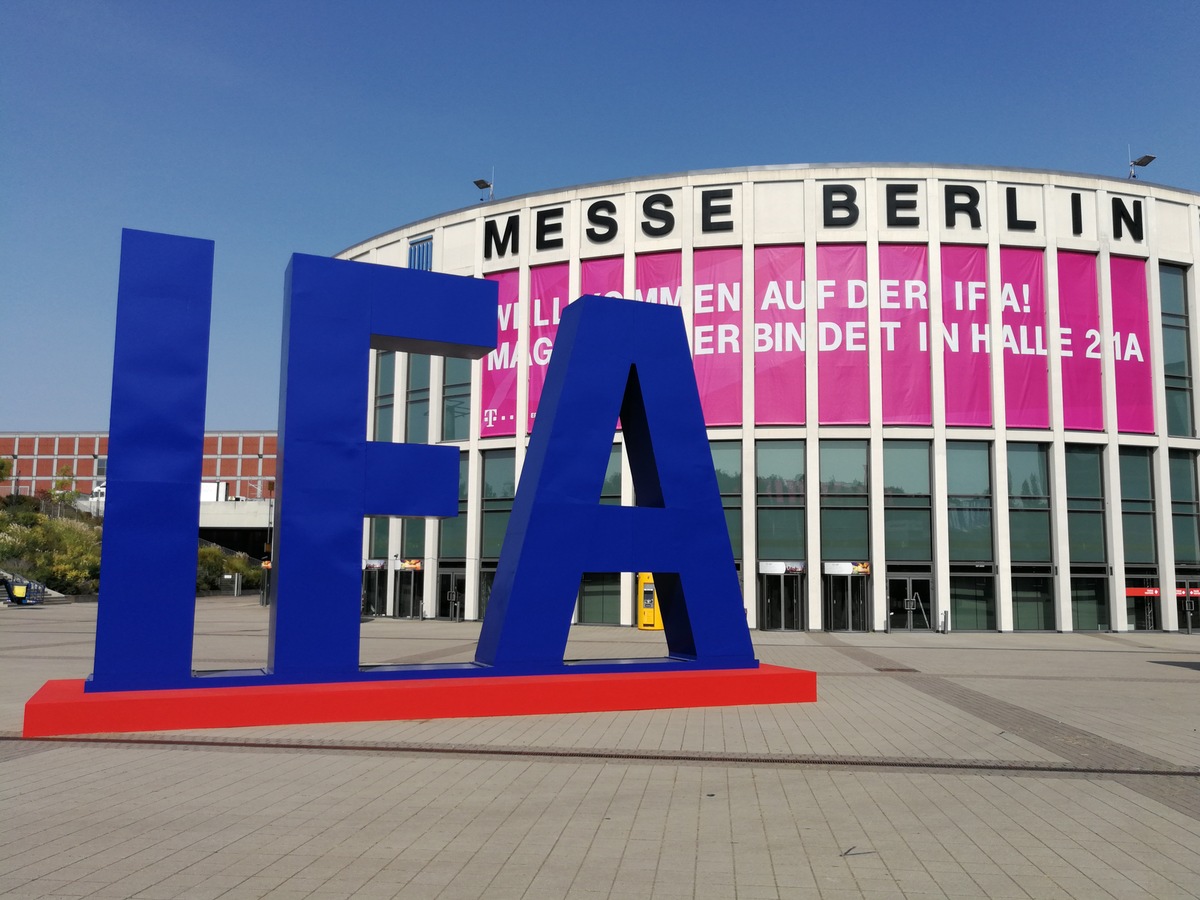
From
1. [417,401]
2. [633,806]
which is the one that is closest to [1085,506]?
[417,401]

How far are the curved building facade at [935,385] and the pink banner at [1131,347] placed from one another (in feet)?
0.26

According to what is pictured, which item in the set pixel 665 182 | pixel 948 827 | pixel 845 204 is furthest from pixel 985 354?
pixel 948 827

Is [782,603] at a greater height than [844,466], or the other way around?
[844,466]

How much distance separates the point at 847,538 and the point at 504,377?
14.0m

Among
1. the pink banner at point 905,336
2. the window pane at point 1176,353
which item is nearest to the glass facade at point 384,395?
the pink banner at point 905,336

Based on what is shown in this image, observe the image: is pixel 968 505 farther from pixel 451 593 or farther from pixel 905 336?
pixel 451 593

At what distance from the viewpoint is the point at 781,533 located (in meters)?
33.3

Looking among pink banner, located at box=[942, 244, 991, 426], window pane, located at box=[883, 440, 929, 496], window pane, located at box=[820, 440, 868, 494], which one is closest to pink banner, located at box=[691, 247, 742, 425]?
window pane, located at box=[820, 440, 868, 494]

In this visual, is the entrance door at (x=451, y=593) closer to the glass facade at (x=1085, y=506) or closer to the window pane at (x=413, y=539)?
the window pane at (x=413, y=539)

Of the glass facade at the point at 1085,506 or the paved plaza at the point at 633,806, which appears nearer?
the paved plaza at the point at 633,806

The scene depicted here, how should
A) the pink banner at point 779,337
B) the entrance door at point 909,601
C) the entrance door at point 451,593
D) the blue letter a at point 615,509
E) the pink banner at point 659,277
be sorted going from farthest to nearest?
the entrance door at point 451,593 < the pink banner at point 659,277 < the pink banner at point 779,337 < the entrance door at point 909,601 < the blue letter a at point 615,509

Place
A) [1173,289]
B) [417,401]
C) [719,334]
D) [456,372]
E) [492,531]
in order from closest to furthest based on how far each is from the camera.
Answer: [719,334]
[1173,289]
[492,531]
[456,372]
[417,401]

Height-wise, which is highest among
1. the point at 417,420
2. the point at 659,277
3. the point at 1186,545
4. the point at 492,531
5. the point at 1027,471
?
the point at 659,277

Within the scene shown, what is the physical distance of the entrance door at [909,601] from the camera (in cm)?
3272
